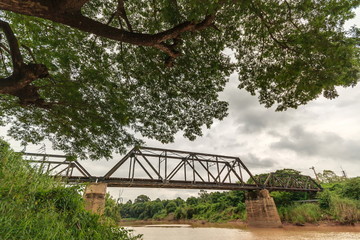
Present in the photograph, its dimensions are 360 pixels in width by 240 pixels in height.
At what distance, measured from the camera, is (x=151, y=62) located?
→ 23.4 ft

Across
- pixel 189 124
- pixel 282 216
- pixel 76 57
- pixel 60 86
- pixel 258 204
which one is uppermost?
pixel 76 57

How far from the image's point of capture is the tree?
4.45 m

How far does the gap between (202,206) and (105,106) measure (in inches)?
1875

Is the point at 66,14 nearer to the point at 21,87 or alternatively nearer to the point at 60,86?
the point at 21,87

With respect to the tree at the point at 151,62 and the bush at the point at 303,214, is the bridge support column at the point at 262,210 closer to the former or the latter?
the bush at the point at 303,214

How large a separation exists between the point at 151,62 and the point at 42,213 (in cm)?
586

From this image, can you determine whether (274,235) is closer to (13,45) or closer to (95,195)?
(95,195)

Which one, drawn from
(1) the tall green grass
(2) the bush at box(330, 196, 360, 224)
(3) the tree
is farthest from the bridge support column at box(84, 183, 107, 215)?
(2) the bush at box(330, 196, 360, 224)

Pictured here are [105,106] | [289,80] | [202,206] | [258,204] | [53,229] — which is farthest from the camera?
[202,206]

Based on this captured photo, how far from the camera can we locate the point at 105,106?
7.48m

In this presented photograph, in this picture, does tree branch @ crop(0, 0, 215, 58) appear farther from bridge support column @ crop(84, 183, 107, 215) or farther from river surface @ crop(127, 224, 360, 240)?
bridge support column @ crop(84, 183, 107, 215)

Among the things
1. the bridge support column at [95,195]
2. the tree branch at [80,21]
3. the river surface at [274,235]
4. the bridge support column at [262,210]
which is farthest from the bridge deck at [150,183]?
the tree branch at [80,21]

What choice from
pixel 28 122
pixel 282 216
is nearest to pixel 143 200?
pixel 282 216

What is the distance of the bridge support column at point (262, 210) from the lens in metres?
21.2
